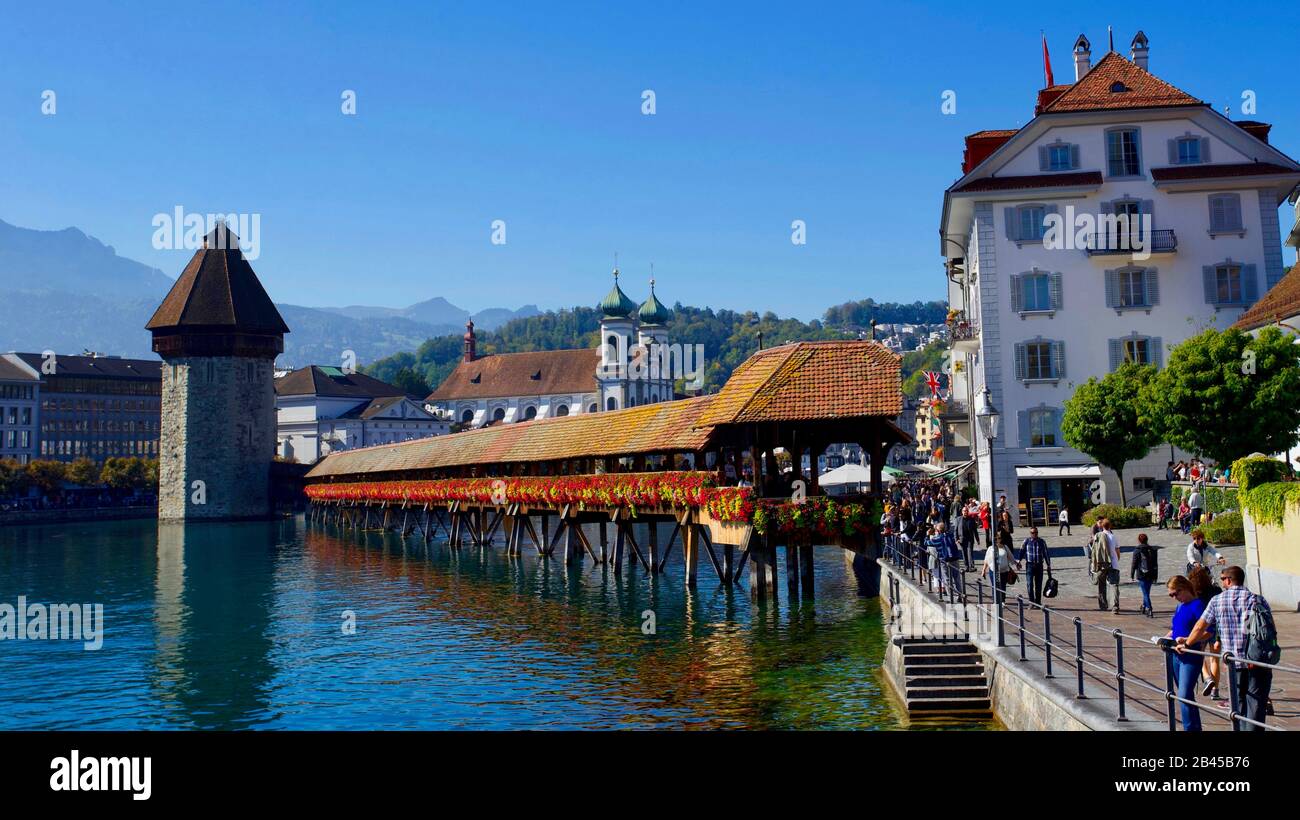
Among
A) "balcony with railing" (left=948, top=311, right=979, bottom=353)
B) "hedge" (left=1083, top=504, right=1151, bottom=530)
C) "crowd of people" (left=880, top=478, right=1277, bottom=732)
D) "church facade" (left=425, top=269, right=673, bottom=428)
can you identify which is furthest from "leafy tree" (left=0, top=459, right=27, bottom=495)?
"hedge" (left=1083, top=504, right=1151, bottom=530)

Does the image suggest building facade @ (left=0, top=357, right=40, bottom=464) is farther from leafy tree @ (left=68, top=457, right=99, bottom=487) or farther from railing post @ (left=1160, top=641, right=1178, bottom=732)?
railing post @ (left=1160, top=641, right=1178, bottom=732)

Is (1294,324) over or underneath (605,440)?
over

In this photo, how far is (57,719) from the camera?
18.8 m

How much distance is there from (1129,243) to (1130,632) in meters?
27.6

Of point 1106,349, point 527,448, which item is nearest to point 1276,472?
point 1106,349

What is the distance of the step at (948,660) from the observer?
1655 cm

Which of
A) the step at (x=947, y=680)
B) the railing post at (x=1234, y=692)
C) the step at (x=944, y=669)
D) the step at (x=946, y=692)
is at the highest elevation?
the railing post at (x=1234, y=692)

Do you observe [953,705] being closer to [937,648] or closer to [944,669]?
[944,669]

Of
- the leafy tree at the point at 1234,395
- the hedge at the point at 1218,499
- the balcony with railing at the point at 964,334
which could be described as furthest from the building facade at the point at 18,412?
the hedge at the point at 1218,499

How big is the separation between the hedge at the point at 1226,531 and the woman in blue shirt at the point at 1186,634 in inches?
648

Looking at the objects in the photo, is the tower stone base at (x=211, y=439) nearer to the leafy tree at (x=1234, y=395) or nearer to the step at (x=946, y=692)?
the leafy tree at (x=1234, y=395)

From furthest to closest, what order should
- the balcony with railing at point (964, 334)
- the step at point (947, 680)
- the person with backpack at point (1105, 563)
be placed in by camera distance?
the balcony with railing at point (964, 334) < the person with backpack at point (1105, 563) < the step at point (947, 680)
